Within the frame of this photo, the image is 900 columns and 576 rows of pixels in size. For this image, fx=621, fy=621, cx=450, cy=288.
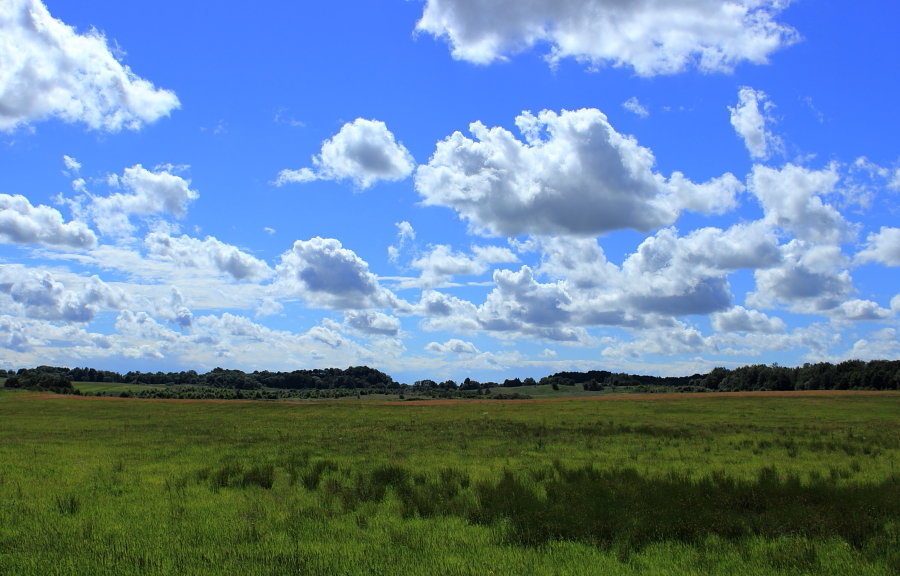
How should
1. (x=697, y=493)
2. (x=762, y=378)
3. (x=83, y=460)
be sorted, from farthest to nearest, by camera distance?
(x=762, y=378), (x=83, y=460), (x=697, y=493)

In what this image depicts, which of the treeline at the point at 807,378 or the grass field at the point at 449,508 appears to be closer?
the grass field at the point at 449,508

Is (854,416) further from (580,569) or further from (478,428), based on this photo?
(580,569)

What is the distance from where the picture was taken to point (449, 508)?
14523 mm

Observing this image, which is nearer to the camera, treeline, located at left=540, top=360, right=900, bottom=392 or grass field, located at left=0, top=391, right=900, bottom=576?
grass field, located at left=0, top=391, right=900, bottom=576

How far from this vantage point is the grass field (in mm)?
10516

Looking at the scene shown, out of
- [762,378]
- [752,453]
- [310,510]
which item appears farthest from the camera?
[762,378]

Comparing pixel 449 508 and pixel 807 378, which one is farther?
pixel 807 378

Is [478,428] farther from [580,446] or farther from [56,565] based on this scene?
[56,565]

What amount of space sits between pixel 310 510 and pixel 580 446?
1707cm

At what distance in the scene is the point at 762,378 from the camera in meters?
161

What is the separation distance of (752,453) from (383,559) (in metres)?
20.7

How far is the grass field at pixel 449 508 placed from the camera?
10.5 meters

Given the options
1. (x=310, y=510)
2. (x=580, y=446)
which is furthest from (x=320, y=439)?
(x=310, y=510)

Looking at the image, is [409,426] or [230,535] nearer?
[230,535]
